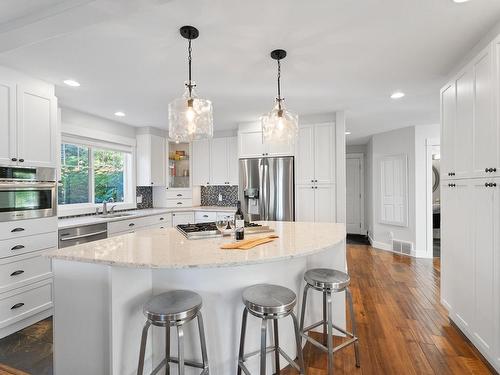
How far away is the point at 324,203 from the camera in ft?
12.9

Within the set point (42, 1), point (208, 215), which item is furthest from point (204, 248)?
point (208, 215)

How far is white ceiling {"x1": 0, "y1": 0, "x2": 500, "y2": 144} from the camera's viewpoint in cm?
162

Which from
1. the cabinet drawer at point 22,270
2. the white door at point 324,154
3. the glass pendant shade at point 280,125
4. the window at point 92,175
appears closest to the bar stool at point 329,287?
the glass pendant shade at point 280,125

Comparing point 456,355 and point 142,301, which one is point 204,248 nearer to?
point 142,301

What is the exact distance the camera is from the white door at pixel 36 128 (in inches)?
97.1

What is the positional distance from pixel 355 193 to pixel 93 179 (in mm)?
→ 5773

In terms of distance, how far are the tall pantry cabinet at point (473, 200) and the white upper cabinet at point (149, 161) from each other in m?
4.08

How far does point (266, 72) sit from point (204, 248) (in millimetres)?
1772

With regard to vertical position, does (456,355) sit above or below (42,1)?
below

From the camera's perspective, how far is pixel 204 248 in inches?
64.6

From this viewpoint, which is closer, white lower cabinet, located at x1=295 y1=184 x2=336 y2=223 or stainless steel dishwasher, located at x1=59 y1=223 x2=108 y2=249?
stainless steel dishwasher, located at x1=59 y1=223 x2=108 y2=249

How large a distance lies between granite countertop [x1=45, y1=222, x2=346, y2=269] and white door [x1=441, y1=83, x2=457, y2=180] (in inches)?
52.9

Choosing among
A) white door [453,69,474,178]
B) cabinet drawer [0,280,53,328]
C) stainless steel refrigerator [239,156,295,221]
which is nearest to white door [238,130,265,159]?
stainless steel refrigerator [239,156,295,221]

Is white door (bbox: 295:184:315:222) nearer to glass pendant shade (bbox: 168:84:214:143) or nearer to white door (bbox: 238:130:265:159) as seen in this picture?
white door (bbox: 238:130:265:159)
